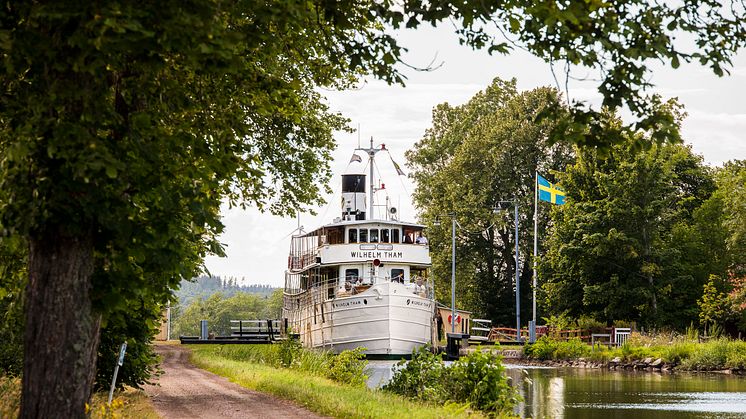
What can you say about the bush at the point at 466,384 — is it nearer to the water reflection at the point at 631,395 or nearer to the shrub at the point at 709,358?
the water reflection at the point at 631,395

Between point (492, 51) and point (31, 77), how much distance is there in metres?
4.70

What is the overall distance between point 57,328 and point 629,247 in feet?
150

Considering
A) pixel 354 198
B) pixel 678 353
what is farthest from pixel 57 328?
pixel 354 198

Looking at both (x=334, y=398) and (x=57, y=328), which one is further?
(x=334, y=398)

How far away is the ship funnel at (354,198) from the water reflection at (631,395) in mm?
11861

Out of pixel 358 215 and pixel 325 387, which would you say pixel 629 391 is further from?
pixel 358 215

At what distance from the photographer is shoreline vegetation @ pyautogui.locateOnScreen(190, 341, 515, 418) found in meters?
16.6

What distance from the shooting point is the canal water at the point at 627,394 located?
79.4 ft

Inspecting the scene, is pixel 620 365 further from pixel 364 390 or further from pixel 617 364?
pixel 364 390

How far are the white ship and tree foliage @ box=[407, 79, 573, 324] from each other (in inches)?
647

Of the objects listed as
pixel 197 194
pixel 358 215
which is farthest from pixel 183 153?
pixel 358 215

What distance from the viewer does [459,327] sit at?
57.9m

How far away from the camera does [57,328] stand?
9672 millimetres

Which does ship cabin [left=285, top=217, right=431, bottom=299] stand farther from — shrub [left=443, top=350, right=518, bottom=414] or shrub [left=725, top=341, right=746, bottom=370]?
shrub [left=443, top=350, right=518, bottom=414]
